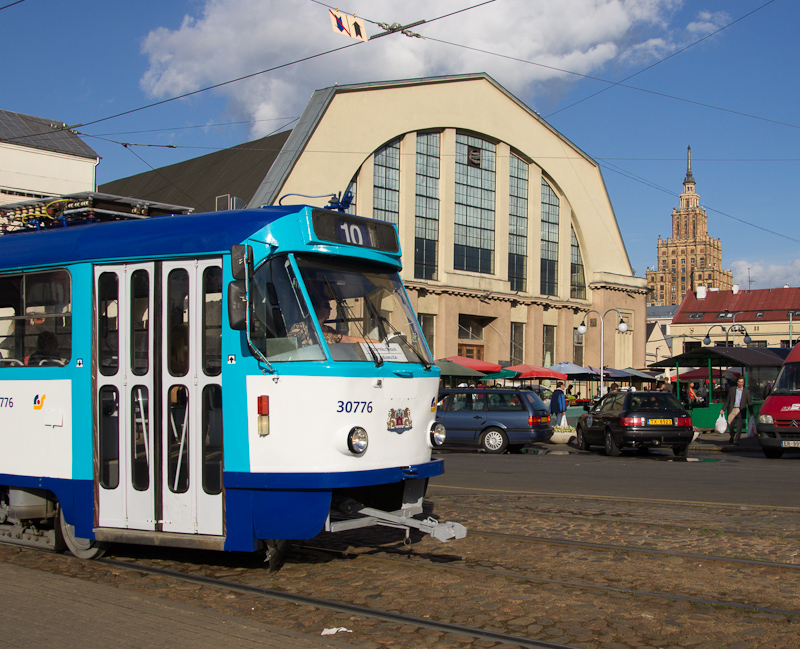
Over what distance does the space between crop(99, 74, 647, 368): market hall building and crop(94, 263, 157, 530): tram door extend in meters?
34.1

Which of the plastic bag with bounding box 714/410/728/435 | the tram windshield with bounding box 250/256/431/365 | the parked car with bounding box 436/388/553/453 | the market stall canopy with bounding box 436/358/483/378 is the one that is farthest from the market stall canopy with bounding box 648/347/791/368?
the tram windshield with bounding box 250/256/431/365

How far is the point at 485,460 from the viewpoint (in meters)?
20.3

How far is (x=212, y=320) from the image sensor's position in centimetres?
747

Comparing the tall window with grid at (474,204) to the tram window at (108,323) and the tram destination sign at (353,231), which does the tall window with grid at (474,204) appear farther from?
the tram window at (108,323)

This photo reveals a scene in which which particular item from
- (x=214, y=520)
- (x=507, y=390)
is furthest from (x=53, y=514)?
(x=507, y=390)

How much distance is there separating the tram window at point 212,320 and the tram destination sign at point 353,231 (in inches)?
37.3

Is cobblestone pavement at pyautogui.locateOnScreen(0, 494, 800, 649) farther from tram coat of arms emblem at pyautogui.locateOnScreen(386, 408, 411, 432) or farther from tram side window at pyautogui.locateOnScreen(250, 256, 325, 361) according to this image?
tram side window at pyautogui.locateOnScreen(250, 256, 325, 361)

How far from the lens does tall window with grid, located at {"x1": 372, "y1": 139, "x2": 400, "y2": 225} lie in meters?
46.2

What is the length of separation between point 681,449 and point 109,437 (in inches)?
693

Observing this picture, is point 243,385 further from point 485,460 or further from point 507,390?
point 507,390

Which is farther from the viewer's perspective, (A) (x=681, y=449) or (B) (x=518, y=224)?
(B) (x=518, y=224)

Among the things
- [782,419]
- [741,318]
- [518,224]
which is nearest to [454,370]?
[782,419]

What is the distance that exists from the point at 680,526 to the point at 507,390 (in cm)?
1288

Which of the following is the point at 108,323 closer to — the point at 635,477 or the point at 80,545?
the point at 80,545
